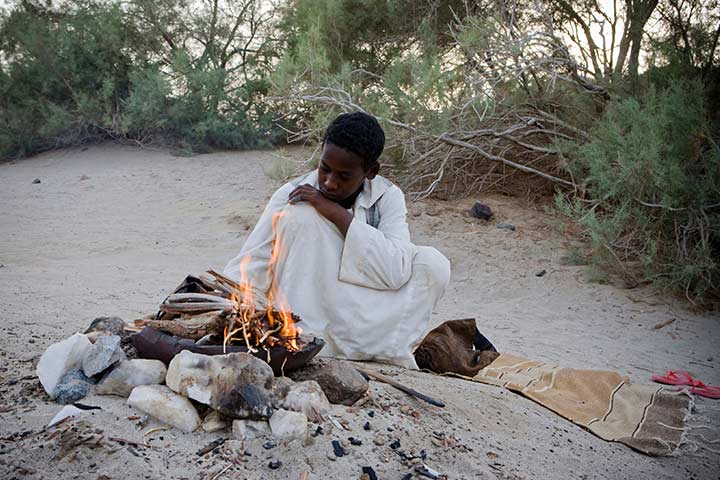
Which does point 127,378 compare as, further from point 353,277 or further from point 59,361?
point 353,277

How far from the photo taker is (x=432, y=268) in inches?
130

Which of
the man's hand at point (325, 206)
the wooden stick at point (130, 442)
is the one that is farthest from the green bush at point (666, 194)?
the wooden stick at point (130, 442)

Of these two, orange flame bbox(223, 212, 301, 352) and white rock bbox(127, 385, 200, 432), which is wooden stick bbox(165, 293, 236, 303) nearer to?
orange flame bbox(223, 212, 301, 352)

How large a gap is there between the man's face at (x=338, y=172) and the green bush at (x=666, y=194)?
11.0ft

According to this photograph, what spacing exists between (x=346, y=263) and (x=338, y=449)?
4.10 feet

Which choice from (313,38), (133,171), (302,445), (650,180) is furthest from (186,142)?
(302,445)

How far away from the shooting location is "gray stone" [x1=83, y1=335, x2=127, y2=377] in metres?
2.30

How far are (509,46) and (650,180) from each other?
2.21 m

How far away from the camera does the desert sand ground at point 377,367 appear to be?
2025 mm

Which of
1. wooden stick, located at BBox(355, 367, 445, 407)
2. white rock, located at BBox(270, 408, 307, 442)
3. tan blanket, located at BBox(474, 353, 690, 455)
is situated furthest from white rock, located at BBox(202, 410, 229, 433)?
tan blanket, located at BBox(474, 353, 690, 455)

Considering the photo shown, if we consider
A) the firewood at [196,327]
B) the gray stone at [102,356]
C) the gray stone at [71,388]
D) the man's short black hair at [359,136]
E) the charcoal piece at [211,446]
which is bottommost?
the charcoal piece at [211,446]

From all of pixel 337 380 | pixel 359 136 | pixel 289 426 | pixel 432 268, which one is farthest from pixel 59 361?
pixel 432 268

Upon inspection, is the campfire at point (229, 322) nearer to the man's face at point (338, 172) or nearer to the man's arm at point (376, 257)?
the man's arm at point (376, 257)

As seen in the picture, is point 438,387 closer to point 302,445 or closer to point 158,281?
point 302,445
